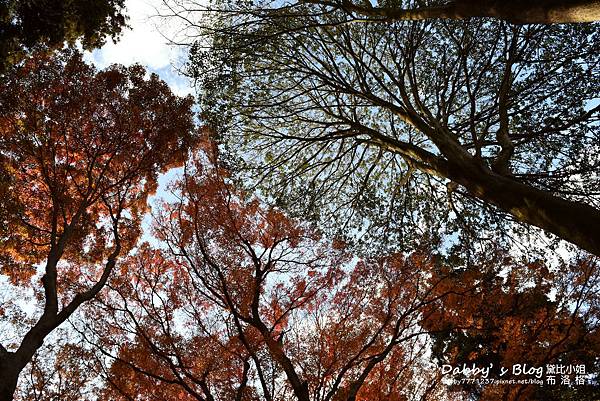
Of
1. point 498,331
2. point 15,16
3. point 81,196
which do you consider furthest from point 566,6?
point 81,196

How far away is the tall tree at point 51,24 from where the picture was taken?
305 inches

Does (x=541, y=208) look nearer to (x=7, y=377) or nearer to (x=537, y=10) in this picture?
(x=537, y=10)

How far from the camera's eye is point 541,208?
4438mm

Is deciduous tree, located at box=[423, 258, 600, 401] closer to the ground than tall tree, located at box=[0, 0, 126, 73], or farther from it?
closer to the ground

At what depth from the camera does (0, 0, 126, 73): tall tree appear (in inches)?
305

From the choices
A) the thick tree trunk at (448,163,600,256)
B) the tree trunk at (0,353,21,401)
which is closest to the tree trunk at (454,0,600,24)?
the thick tree trunk at (448,163,600,256)

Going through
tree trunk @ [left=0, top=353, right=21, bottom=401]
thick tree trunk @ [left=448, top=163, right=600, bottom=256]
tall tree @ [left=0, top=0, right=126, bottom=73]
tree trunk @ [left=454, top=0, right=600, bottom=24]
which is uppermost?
tall tree @ [left=0, top=0, right=126, bottom=73]

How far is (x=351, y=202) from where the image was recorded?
1205 cm

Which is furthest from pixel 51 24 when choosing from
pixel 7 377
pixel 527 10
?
pixel 527 10

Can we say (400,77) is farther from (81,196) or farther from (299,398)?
(81,196)

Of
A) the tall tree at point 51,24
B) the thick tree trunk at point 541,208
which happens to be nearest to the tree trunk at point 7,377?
Result: the tall tree at point 51,24

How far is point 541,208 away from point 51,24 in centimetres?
1002

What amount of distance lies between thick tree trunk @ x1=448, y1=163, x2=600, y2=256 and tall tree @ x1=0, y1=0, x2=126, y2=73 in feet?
28.8

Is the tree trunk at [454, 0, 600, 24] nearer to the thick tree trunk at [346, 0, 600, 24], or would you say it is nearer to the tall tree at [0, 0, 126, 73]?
the thick tree trunk at [346, 0, 600, 24]
